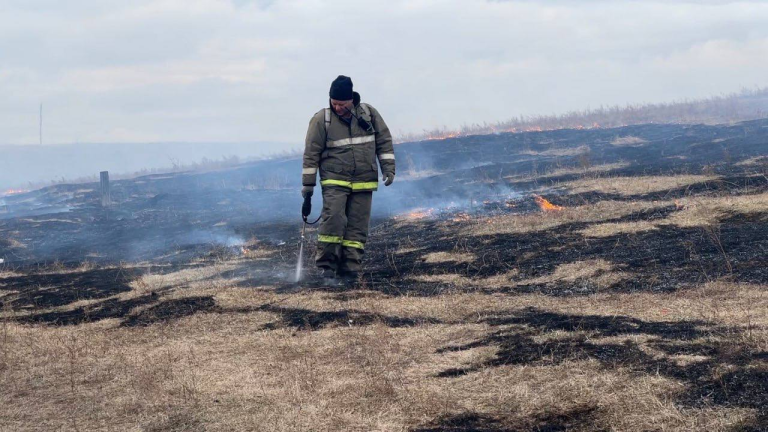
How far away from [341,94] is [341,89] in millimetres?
58

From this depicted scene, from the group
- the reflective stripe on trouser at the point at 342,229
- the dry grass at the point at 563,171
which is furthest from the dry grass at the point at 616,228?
the dry grass at the point at 563,171

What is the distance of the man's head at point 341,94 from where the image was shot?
8.46 metres

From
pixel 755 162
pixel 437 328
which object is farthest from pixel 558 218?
pixel 755 162

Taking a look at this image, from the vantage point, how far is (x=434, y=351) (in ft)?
18.9

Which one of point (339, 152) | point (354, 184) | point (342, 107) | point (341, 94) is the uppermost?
point (341, 94)

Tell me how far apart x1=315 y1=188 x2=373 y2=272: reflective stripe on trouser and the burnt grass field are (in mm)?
355

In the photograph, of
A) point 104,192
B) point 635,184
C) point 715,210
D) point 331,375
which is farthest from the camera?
point 104,192

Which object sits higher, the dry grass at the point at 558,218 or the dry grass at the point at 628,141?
the dry grass at the point at 628,141

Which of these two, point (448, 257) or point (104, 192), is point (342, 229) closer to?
point (448, 257)

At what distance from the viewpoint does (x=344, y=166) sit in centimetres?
863

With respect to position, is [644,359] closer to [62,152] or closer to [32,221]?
[32,221]

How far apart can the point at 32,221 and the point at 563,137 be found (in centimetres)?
2304

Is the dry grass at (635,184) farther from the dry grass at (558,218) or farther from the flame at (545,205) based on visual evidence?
the dry grass at (558,218)

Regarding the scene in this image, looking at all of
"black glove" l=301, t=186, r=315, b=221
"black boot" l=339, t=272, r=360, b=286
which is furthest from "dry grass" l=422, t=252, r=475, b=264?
"black glove" l=301, t=186, r=315, b=221
